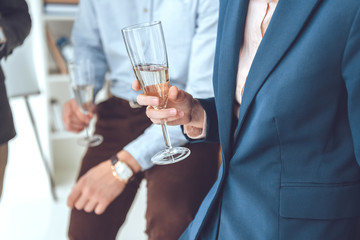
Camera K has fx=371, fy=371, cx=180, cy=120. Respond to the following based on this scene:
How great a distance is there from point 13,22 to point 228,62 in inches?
27.5

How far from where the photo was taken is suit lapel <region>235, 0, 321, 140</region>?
51 centimetres

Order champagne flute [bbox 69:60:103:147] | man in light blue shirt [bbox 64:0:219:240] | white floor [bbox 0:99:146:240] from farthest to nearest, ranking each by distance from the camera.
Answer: white floor [bbox 0:99:146:240]
champagne flute [bbox 69:60:103:147]
man in light blue shirt [bbox 64:0:219:240]

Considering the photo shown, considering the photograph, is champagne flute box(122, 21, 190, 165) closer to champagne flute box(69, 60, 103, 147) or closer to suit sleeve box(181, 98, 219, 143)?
suit sleeve box(181, 98, 219, 143)

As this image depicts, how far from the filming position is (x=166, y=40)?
112cm

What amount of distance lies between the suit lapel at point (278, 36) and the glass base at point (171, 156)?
152mm

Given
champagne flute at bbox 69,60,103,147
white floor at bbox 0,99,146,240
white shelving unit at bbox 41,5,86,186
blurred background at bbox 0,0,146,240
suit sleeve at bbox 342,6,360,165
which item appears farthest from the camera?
white shelving unit at bbox 41,5,86,186

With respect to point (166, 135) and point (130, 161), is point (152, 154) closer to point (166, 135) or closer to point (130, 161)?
point (130, 161)

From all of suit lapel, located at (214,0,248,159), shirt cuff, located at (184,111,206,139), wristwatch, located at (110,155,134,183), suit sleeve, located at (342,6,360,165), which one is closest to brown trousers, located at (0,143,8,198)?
wristwatch, located at (110,155,134,183)

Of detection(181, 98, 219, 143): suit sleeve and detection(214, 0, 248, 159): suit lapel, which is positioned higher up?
detection(214, 0, 248, 159): suit lapel

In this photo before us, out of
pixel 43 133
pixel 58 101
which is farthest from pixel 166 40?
pixel 58 101

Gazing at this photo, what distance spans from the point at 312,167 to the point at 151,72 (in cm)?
29

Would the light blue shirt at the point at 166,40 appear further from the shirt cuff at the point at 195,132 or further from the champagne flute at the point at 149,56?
the champagne flute at the point at 149,56

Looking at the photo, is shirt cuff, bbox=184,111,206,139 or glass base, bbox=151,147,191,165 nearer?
glass base, bbox=151,147,191,165

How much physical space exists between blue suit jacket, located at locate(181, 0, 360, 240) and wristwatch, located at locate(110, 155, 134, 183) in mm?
392
